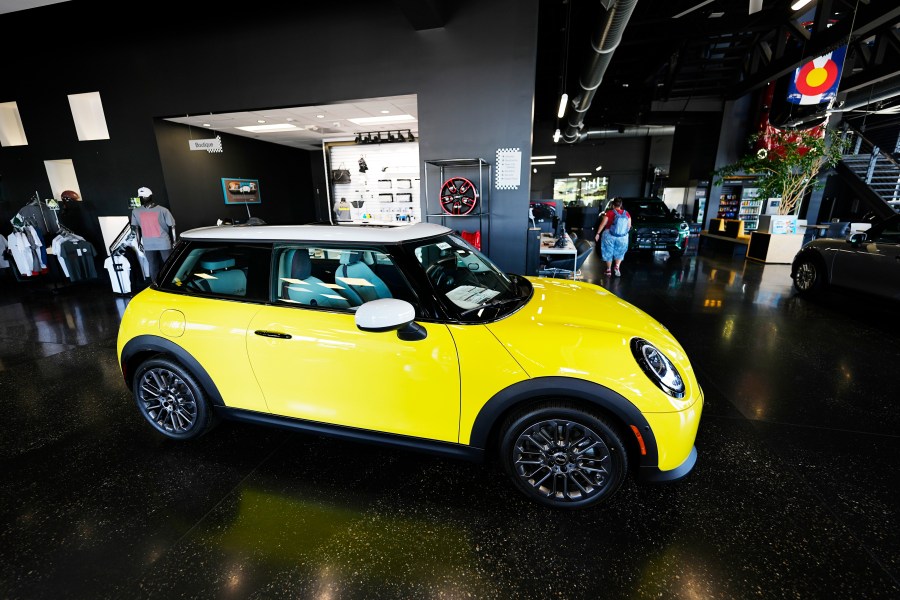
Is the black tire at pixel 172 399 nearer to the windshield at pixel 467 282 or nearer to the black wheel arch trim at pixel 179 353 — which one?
the black wheel arch trim at pixel 179 353

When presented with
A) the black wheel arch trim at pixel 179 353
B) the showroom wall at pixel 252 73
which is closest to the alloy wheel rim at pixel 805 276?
the showroom wall at pixel 252 73

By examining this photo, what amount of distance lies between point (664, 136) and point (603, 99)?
18.8 feet

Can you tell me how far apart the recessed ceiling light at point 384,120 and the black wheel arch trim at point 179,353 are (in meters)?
7.05

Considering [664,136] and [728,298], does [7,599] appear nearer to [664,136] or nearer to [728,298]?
[728,298]

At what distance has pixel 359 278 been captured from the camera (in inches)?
86.7

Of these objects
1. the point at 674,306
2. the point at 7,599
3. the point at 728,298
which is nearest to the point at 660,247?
the point at 728,298

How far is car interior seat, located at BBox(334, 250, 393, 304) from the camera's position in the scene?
7.02 ft

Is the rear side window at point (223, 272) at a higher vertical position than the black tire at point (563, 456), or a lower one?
higher

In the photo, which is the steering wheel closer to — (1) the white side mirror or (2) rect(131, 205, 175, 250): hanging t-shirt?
(1) the white side mirror

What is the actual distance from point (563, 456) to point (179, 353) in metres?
2.30

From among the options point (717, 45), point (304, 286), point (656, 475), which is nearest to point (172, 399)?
point (304, 286)

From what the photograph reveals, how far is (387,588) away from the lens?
1.58 m

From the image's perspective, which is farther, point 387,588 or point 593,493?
point 593,493

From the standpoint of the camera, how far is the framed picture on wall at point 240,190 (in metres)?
10.5
